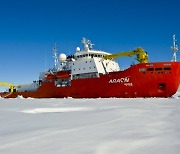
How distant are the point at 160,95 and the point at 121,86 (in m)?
4.51

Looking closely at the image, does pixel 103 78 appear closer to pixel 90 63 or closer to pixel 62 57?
pixel 90 63

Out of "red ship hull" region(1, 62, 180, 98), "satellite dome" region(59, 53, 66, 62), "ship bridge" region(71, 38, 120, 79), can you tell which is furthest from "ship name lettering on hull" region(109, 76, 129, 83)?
"satellite dome" region(59, 53, 66, 62)

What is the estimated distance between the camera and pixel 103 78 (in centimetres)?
2825

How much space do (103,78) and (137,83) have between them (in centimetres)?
434

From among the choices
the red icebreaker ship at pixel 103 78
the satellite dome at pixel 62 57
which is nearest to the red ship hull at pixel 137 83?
the red icebreaker ship at pixel 103 78

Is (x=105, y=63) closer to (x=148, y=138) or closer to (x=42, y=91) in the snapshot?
(x=42, y=91)

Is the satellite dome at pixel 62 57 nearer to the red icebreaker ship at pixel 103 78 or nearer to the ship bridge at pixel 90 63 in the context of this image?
the red icebreaker ship at pixel 103 78

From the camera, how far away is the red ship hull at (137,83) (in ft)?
83.7

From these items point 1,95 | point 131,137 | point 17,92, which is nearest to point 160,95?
point 131,137

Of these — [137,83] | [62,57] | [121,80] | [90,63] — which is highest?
[62,57]

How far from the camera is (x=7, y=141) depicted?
12.1 ft

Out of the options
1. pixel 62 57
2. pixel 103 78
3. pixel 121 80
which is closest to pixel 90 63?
pixel 103 78

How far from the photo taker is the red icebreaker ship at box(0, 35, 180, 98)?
25.6m

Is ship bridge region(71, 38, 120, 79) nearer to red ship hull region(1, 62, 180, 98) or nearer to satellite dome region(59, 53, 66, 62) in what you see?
red ship hull region(1, 62, 180, 98)
